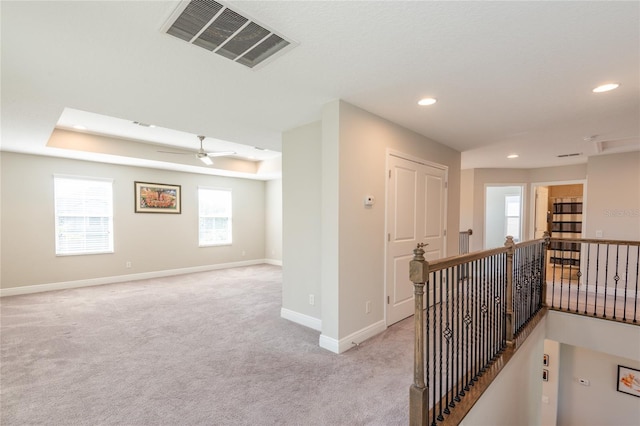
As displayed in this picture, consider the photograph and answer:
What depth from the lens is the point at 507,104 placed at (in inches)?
119

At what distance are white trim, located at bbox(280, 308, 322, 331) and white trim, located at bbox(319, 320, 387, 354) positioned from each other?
0.48 meters

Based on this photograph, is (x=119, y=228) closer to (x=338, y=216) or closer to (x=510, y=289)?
(x=338, y=216)

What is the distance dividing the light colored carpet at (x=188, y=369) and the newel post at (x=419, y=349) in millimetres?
366

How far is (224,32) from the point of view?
1.81 meters

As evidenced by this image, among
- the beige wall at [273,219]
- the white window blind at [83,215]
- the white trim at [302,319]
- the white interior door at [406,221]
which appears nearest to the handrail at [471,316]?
the white interior door at [406,221]

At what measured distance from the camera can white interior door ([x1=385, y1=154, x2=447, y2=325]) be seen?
139 inches

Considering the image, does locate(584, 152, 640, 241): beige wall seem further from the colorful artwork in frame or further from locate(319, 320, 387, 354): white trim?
locate(319, 320, 387, 354): white trim

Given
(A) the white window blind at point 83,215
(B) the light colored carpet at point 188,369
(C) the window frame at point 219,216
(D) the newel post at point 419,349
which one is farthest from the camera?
(C) the window frame at point 219,216

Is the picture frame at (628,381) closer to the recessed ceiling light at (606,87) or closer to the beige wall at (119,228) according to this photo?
the recessed ceiling light at (606,87)

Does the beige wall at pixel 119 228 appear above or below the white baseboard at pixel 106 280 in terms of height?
above

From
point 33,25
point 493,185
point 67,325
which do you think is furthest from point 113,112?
point 493,185

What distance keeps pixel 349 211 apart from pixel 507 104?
1946mm

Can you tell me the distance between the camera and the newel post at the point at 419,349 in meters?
1.61

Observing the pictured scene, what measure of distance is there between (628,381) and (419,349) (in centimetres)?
557
